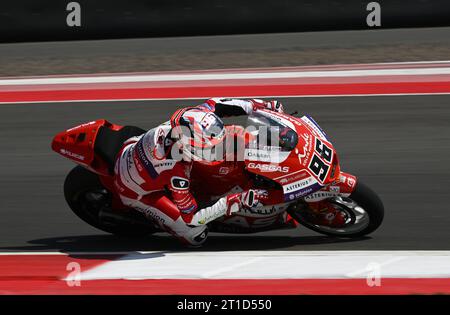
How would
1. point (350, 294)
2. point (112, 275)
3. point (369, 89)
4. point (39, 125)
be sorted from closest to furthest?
1. point (350, 294)
2. point (112, 275)
3. point (39, 125)
4. point (369, 89)

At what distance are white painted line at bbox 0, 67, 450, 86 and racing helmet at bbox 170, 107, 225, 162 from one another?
258 inches

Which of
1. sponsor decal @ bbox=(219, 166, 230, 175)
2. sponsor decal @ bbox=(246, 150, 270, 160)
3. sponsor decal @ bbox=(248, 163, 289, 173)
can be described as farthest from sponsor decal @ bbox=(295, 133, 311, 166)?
sponsor decal @ bbox=(219, 166, 230, 175)

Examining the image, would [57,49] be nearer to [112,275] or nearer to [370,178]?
[370,178]

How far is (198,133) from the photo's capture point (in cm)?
623

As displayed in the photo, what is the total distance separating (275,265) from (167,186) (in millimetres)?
994

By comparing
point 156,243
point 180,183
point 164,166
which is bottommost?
point 156,243

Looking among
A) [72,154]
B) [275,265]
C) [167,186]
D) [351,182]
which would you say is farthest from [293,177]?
[72,154]

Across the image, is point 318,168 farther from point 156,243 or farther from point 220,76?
point 220,76

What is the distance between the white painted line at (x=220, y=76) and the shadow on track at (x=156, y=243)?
19.4 feet

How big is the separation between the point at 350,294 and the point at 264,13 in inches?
381

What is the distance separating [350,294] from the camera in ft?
18.9

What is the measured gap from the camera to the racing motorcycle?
6.29 m

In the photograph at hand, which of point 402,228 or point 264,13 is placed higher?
point 264,13

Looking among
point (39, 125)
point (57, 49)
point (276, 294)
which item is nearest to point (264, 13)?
point (57, 49)
